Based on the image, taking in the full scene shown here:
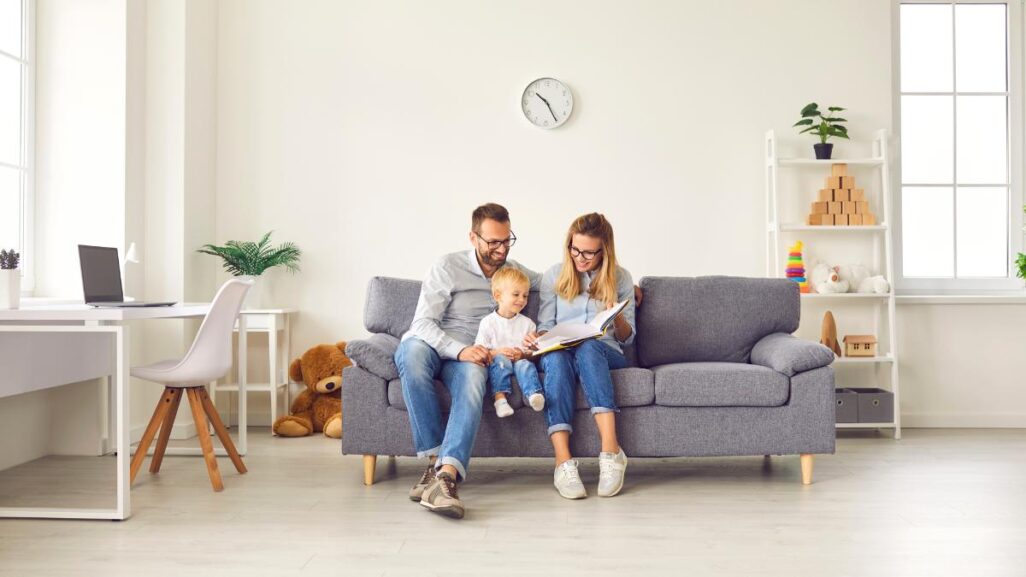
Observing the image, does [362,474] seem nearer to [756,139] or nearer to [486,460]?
[486,460]

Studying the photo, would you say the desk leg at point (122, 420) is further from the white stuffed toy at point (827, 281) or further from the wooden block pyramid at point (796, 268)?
the white stuffed toy at point (827, 281)

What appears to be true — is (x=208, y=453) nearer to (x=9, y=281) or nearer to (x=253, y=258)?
(x=9, y=281)

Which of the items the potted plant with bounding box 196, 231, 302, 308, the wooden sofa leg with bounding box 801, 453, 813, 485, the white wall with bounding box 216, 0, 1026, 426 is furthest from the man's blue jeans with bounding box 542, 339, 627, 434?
the potted plant with bounding box 196, 231, 302, 308

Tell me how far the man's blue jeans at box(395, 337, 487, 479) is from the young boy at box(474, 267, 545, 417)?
0.07 metres

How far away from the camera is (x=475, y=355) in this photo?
114 inches

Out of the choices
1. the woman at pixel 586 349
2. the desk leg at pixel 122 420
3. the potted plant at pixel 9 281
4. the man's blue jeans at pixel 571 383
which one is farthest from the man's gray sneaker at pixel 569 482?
the potted plant at pixel 9 281

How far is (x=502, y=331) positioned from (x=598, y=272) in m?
0.44

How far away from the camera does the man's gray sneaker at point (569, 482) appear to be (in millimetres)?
2822

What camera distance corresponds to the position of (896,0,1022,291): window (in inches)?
183

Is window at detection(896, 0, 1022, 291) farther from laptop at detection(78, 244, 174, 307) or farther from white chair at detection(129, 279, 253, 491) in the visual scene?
laptop at detection(78, 244, 174, 307)

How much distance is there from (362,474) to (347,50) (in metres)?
2.38

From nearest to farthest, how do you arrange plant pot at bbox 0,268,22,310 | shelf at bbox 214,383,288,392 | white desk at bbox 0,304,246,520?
white desk at bbox 0,304,246,520, plant pot at bbox 0,268,22,310, shelf at bbox 214,383,288,392

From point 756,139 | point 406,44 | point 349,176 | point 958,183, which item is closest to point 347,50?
point 406,44

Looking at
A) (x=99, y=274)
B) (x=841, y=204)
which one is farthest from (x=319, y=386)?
(x=841, y=204)
